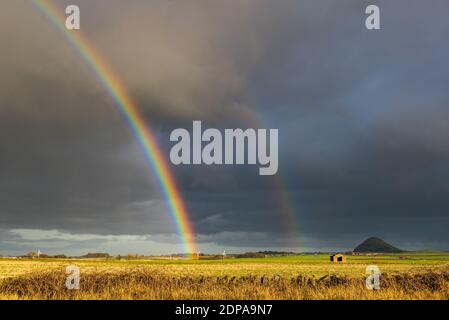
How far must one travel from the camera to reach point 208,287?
24922mm

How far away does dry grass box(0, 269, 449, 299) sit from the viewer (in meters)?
22.6

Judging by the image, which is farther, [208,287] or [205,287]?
[208,287]

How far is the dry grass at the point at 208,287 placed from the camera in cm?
2262
